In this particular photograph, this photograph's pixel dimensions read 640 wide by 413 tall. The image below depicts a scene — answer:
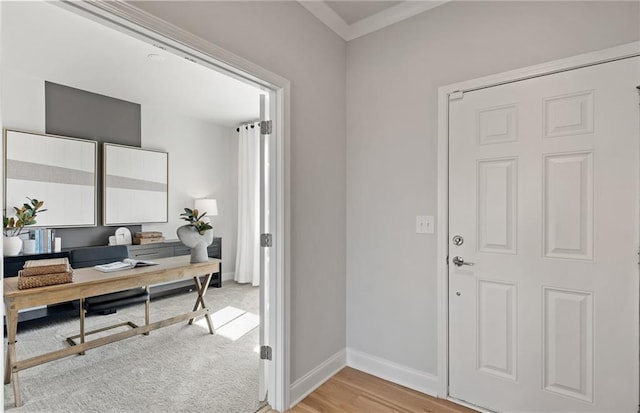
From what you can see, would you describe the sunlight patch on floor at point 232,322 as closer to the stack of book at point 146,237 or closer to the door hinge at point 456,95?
the stack of book at point 146,237

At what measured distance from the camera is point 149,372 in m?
2.51

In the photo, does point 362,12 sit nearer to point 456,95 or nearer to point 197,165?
point 456,95

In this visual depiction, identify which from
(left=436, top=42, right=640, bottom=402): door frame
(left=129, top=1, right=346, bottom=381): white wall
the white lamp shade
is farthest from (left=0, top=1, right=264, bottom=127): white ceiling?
the white lamp shade

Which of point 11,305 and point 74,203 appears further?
point 74,203

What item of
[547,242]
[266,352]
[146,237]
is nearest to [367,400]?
[266,352]

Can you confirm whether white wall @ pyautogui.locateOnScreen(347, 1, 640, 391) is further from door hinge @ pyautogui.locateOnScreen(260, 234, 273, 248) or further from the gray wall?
the gray wall

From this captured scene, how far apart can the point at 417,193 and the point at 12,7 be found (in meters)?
3.05

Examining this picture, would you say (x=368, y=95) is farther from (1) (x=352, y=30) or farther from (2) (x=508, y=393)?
(2) (x=508, y=393)

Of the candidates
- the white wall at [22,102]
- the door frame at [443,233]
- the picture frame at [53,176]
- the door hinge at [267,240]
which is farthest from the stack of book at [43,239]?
the door frame at [443,233]

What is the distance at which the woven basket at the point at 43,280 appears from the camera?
217 centimetres

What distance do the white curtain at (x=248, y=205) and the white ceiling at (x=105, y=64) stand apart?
660mm

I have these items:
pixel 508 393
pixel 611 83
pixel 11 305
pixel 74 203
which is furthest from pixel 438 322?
pixel 74 203

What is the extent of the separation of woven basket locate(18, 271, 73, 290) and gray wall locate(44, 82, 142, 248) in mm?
1696

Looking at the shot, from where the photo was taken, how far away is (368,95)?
2.49 m
